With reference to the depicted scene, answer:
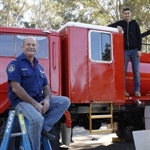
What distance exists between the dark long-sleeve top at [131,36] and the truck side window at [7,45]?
2.57 meters

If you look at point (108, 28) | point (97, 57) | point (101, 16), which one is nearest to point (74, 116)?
point (97, 57)

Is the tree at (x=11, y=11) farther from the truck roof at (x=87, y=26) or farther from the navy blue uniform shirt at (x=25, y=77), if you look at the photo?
the navy blue uniform shirt at (x=25, y=77)

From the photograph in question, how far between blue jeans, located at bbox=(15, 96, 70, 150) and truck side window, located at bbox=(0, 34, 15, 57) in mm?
2370

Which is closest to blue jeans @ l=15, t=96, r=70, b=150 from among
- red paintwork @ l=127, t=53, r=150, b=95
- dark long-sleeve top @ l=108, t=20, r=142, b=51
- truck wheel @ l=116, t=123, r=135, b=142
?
dark long-sleeve top @ l=108, t=20, r=142, b=51

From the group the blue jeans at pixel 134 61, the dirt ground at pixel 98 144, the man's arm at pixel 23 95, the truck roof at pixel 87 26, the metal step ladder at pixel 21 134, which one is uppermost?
the truck roof at pixel 87 26

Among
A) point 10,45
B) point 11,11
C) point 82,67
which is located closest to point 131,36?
point 82,67

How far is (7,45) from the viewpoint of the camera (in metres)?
6.25

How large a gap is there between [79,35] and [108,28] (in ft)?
2.56

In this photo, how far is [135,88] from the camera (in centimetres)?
755

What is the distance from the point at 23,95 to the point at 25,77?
0.82 feet

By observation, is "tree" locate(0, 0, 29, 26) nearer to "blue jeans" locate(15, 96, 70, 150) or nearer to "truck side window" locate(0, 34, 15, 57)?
"truck side window" locate(0, 34, 15, 57)

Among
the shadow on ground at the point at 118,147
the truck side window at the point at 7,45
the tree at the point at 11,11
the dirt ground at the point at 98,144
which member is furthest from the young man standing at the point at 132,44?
the tree at the point at 11,11

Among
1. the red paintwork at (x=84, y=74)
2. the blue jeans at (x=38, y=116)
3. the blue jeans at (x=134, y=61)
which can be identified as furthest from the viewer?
the blue jeans at (x=134, y=61)

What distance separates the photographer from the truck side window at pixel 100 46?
273 inches
